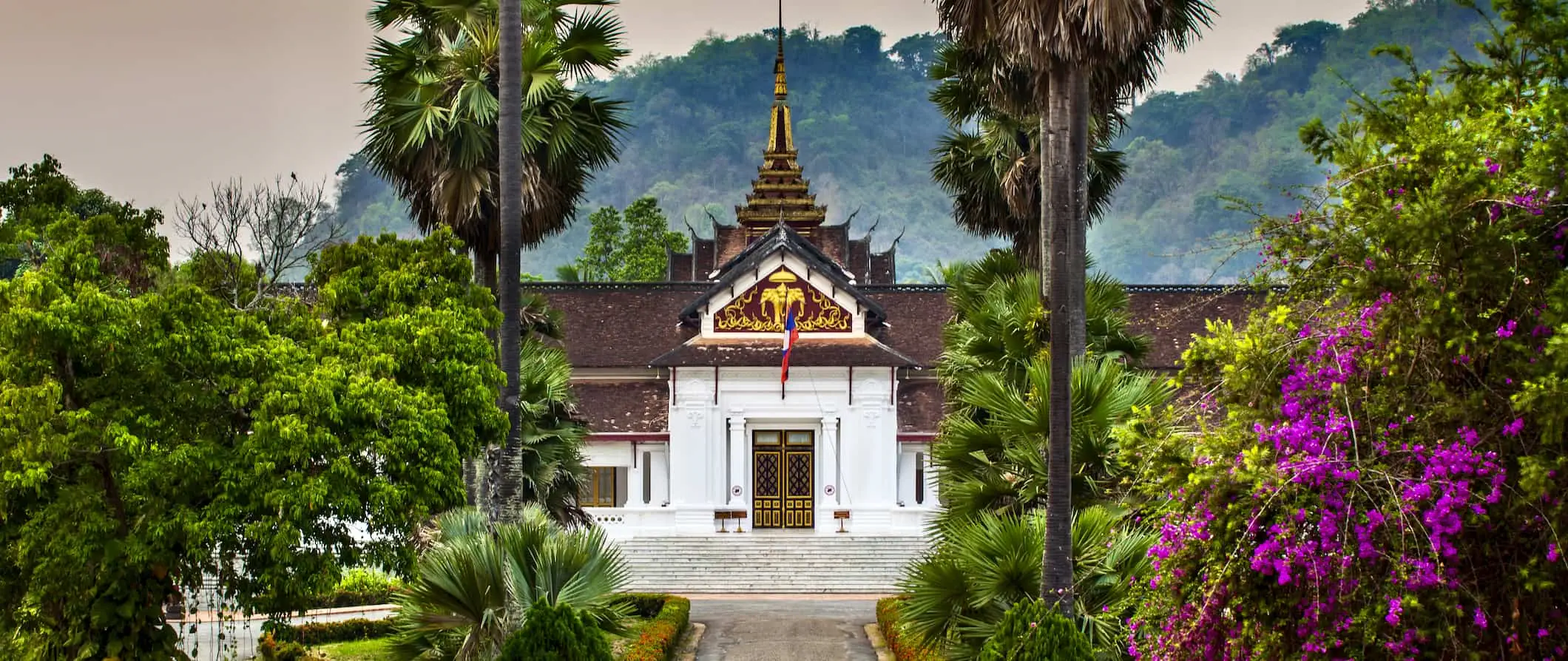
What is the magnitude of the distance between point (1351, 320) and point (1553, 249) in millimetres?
1392

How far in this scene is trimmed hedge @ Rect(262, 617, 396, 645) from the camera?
84.1ft

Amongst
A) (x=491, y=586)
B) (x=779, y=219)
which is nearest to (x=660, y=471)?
(x=779, y=219)

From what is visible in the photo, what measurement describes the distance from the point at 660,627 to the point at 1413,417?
16374 millimetres

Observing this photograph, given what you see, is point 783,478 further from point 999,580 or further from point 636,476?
point 999,580

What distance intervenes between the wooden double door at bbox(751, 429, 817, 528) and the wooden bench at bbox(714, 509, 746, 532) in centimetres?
50

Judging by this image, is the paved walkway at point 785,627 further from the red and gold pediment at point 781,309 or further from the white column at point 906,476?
the red and gold pediment at point 781,309

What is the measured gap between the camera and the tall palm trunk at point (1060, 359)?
16422mm

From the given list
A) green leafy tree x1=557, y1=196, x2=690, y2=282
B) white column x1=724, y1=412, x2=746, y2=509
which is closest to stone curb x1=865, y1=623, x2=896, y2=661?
white column x1=724, y1=412, x2=746, y2=509

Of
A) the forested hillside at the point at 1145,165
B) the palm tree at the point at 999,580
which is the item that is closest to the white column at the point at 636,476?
the palm tree at the point at 999,580

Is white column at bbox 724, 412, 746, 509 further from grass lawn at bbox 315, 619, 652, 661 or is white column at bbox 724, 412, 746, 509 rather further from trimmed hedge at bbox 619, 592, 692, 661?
Result: grass lawn at bbox 315, 619, 652, 661

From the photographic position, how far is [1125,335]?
74.7ft

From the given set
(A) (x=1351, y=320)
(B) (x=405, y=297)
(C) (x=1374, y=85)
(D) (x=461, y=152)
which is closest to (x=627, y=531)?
(D) (x=461, y=152)

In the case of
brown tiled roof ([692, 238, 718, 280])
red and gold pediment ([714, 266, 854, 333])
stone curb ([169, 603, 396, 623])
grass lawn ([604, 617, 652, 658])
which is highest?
brown tiled roof ([692, 238, 718, 280])

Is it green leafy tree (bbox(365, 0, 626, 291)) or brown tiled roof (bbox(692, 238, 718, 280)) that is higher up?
brown tiled roof (bbox(692, 238, 718, 280))
